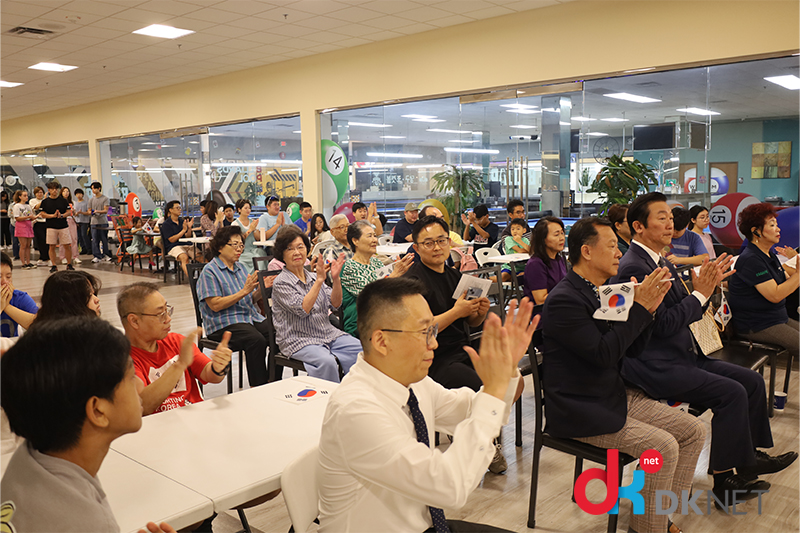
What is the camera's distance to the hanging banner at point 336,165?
10398 mm

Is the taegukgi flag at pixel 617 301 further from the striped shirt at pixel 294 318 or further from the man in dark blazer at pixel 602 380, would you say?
the striped shirt at pixel 294 318

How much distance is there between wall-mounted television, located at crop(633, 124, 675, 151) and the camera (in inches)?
278

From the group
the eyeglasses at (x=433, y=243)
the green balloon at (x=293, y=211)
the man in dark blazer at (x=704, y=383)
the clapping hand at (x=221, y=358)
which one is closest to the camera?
the clapping hand at (x=221, y=358)

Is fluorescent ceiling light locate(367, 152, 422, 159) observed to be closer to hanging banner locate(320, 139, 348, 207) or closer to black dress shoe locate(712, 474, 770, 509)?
hanging banner locate(320, 139, 348, 207)

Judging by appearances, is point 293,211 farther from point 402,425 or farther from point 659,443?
point 402,425

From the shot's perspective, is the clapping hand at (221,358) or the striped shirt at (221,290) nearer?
the clapping hand at (221,358)

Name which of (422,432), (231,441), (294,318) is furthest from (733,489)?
(294,318)

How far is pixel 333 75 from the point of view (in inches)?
387

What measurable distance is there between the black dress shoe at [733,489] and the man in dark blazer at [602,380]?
1.33 feet

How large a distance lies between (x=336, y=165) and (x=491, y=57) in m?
3.53

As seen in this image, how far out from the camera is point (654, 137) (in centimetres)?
716

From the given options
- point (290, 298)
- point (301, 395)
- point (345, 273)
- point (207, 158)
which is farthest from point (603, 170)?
point (207, 158)

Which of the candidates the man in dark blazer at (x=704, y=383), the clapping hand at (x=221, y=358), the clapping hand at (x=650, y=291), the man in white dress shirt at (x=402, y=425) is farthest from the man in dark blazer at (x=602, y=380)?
the clapping hand at (x=221, y=358)

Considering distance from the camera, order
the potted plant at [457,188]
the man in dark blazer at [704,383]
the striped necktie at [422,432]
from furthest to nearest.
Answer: the potted plant at [457,188] → the man in dark blazer at [704,383] → the striped necktie at [422,432]
